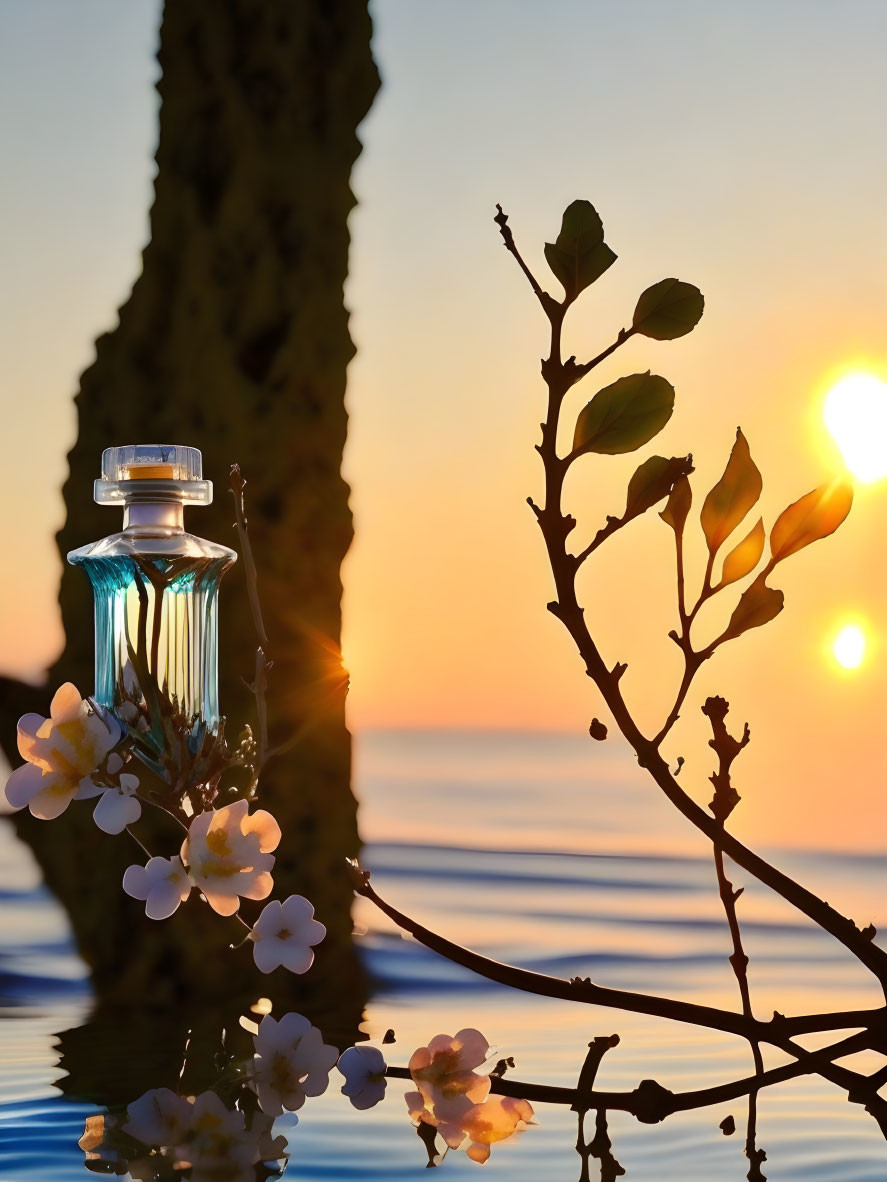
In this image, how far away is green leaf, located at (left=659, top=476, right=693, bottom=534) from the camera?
2.13 feet

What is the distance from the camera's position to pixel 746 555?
2.06 ft

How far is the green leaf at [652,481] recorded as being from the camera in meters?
0.61

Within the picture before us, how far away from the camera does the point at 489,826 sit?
9.28 feet

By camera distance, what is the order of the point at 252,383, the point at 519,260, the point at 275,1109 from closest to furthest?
1. the point at 519,260
2. the point at 275,1109
3. the point at 252,383

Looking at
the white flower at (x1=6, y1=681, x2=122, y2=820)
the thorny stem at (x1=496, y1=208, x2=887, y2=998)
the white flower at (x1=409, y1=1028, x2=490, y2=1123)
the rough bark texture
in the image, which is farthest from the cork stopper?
the rough bark texture

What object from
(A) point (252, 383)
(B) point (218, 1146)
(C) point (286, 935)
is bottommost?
(B) point (218, 1146)

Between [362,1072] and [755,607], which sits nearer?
[755,607]

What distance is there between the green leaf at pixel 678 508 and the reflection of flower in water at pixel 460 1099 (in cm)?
32

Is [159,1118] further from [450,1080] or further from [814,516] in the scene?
[814,516]

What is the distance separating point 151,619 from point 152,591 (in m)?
0.02

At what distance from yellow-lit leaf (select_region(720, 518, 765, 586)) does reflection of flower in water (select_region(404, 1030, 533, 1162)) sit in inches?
12.2

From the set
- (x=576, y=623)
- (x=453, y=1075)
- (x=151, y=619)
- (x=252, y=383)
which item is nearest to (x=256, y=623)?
(x=151, y=619)

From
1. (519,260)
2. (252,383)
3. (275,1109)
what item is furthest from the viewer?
(252,383)

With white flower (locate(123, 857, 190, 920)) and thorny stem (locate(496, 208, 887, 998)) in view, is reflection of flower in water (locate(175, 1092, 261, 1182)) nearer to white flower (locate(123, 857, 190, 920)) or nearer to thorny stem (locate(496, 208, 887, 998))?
white flower (locate(123, 857, 190, 920))
